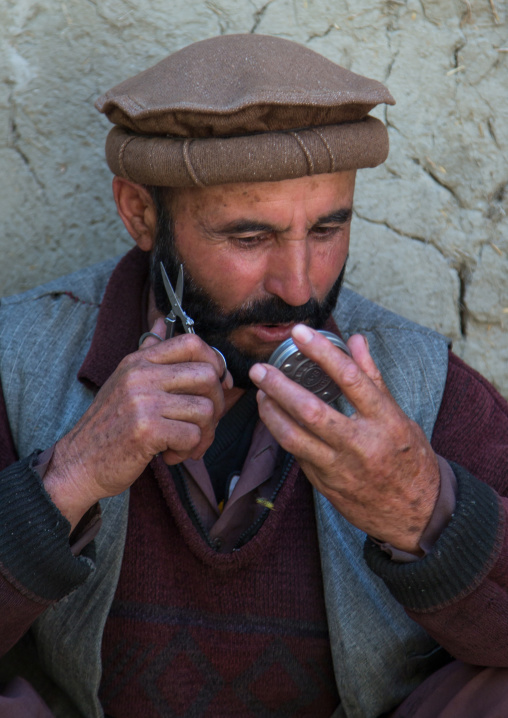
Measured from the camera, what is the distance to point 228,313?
2.21 meters

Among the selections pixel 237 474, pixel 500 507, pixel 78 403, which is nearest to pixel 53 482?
pixel 78 403

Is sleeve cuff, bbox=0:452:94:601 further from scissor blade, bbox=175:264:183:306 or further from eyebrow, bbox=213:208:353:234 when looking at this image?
eyebrow, bbox=213:208:353:234

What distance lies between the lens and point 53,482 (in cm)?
189

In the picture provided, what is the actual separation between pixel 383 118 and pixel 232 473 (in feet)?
4.69

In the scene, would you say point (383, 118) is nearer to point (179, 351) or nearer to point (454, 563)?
point (179, 351)

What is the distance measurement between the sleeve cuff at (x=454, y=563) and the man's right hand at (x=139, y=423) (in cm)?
54

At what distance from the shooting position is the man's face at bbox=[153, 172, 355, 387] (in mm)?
2080

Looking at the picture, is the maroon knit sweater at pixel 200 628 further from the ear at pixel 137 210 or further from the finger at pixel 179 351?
the ear at pixel 137 210

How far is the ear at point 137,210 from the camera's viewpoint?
7.89 ft

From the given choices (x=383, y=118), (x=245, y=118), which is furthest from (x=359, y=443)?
(x=383, y=118)

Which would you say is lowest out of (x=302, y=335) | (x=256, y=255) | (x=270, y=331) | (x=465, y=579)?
(x=465, y=579)

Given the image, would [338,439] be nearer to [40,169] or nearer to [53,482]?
[53,482]

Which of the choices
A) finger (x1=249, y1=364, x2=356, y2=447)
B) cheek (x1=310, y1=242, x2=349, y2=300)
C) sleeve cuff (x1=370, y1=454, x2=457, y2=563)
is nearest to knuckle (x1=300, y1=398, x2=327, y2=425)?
finger (x1=249, y1=364, x2=356, y2=447)

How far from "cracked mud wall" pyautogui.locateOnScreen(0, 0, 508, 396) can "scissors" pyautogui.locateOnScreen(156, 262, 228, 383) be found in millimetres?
878
